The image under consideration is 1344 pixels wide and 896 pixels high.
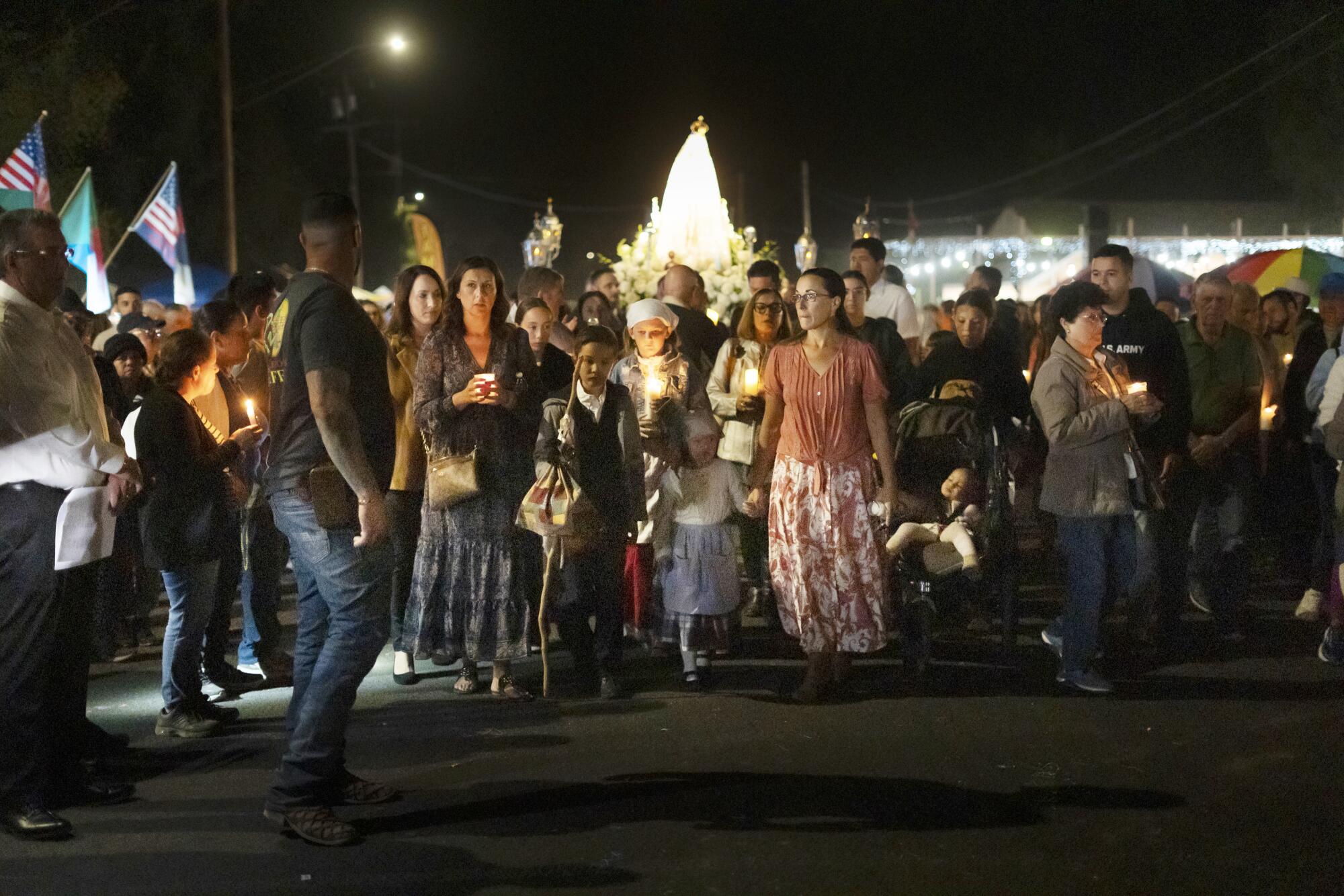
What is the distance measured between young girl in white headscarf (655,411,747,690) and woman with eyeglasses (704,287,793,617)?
57cm

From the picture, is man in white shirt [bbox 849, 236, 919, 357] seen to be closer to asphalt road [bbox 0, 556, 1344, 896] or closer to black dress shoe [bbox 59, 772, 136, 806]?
asphalt road [bbox 0, 556, 1344, 896]

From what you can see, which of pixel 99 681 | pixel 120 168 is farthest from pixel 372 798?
pixel 120 168

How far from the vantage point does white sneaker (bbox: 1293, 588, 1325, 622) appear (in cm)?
974

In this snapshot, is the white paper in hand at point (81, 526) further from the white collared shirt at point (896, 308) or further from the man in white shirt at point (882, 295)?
the white collared shirt at point (896, 308)

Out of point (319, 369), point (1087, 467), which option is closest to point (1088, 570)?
point (1087, 467)

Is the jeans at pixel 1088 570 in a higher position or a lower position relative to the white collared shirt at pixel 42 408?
lower

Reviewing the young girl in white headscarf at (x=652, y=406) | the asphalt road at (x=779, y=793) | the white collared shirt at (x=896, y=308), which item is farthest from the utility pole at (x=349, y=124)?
the asphalt road at (x=779, y=793)

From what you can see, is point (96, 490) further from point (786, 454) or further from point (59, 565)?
point (786, 454)

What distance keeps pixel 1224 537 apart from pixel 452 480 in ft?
16.6

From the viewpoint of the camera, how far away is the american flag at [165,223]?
62.8ft

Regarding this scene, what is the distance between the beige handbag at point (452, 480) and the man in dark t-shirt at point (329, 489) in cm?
194

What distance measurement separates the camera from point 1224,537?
378 inches

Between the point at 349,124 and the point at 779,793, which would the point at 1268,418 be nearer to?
the point at 779,793

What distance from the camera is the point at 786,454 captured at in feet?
26.2
